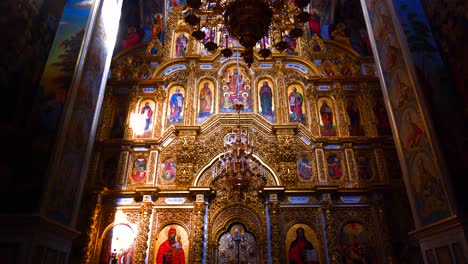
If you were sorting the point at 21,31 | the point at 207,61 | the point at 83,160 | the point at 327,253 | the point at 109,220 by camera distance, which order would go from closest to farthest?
the point at 21,31 → the point at 83,160 → the point at 327,253 → the point at 109,220 → the point at 207,61

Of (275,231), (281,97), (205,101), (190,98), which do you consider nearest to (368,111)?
(281,97)

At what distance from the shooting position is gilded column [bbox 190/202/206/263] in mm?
8414

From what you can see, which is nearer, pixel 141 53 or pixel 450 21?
pixel 450 21

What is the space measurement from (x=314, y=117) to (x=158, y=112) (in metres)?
5.08

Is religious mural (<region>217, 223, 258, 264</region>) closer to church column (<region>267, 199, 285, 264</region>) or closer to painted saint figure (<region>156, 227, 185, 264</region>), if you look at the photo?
church column (<region>267, 199, 285, 264</region>)

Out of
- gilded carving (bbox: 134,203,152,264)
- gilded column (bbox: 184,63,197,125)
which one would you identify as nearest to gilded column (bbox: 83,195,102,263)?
gilded carving (bbox: 134,203,152,264)

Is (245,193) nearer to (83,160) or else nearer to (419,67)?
(83,160)

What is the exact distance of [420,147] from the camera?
196 inches

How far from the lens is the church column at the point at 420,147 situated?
435 centimetres

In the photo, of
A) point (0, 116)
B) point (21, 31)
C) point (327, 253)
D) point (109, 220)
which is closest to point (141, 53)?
point (109, 220)

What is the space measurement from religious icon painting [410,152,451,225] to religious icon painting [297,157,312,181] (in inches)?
176

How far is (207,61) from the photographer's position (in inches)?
445

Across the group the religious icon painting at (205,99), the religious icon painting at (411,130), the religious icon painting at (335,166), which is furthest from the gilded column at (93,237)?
the religious icon painting at (411,130)

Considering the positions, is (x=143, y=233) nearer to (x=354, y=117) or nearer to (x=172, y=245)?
(x=172, y=245)
